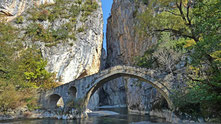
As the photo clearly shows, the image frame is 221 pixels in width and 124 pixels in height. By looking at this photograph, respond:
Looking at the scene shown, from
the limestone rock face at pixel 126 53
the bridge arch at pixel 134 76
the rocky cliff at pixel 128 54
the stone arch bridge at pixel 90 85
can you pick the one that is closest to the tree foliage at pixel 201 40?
the rocky cliff at pixel 128 54

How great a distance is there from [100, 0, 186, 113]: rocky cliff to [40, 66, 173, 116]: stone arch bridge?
1077 mm

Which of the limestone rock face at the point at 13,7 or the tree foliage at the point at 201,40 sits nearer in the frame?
the tree foliage at the point at 201,40

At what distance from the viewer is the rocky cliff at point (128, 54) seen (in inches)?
861

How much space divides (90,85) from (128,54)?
20253 millimetres

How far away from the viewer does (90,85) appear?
19.2 metres

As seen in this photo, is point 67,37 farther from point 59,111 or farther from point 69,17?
point 59,111

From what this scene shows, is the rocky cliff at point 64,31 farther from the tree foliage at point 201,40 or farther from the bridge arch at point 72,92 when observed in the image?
the tree foliage at point 201,40

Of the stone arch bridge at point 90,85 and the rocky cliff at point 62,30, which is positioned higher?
the rocky cliff at point 62,30

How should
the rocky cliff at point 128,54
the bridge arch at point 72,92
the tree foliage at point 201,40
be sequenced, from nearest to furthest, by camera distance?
1. the tree foliage at point 201,40
2. the bridge arch at point 72,92
3. the rocky cliff at point 128,54

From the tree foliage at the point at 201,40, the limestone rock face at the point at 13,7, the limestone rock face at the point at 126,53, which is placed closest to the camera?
the tree foliage at the point at 201,40

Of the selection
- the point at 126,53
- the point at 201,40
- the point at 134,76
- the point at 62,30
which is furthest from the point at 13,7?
the point at 201,40

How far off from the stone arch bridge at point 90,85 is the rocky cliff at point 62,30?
7172 millimetres

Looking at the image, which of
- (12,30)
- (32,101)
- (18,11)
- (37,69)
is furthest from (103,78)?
(18,11)

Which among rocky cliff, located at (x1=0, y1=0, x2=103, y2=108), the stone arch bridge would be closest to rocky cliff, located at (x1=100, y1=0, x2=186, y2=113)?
the stone arch bridge
